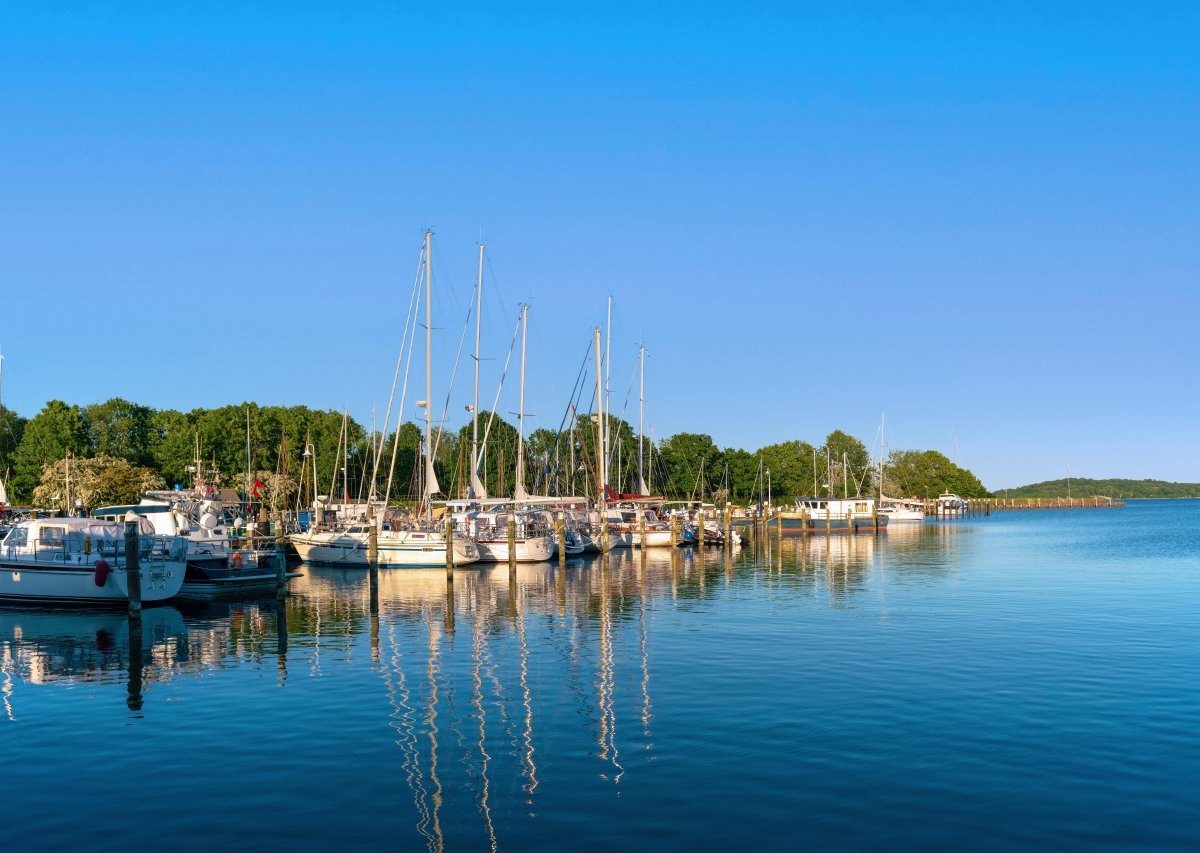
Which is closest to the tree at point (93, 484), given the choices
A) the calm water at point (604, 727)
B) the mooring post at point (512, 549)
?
the mooring post at point (512, 549)

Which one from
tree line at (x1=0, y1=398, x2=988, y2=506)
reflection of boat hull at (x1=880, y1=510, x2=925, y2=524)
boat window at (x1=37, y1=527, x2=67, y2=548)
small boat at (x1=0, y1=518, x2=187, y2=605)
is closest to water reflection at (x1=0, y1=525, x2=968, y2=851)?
small boat at (x1=0, y1=518, x2=187, y2=605)

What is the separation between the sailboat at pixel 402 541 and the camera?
210ft

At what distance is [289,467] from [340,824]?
436 ft

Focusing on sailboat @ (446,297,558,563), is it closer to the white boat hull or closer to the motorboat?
the white boat hull

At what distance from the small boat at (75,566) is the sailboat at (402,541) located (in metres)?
17.6

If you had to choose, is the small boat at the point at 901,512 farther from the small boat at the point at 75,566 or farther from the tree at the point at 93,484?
the small boat at the point at 75,566

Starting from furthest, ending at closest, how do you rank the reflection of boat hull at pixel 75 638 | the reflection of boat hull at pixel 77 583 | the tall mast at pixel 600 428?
the tall mast at pixel 600 428 < the reflection of boat hull at pixel 77 583 < the reflection of boat hull at pixel 75 638

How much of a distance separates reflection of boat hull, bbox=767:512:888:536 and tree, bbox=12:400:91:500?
82.3 metres

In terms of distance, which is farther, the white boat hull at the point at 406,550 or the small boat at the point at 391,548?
the small boat at the point at 391,548

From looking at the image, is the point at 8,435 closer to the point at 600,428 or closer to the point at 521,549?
the point at 600,428

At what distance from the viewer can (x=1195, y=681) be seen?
90.8 feet

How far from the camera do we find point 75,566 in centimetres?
4234

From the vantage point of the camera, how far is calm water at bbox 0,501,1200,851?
651 inches

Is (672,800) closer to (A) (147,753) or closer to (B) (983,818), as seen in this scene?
(B) (983,818)
